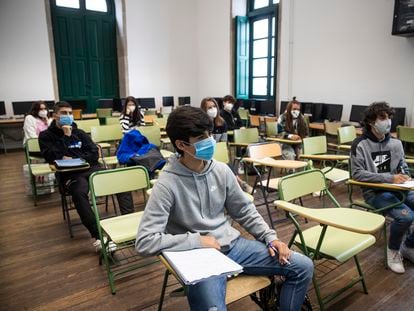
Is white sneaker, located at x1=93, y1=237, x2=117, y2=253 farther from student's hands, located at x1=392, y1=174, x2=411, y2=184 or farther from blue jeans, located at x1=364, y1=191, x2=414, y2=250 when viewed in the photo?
student's hands, located at x1=392, y1=174, x2=411, y2=184

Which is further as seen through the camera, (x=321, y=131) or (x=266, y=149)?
(x=321, y=131)

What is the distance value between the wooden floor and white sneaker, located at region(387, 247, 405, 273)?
50mm

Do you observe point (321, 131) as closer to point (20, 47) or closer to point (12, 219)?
point (12, 219)

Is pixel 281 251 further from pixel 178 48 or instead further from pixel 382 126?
pixel 178 48

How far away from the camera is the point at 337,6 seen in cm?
636

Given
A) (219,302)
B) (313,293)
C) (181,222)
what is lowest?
(313,293)

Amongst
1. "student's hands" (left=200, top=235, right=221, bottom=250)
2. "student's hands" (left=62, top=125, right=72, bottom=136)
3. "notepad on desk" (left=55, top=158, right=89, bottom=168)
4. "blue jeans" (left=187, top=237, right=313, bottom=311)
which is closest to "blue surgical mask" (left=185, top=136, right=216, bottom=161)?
"student's hands" (left=200, top=235, right=221, bottom=250)

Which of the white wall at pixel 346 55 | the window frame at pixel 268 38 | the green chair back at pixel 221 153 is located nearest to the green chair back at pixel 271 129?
the white wall at pixel 346 55

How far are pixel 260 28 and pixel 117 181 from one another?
7310 mm

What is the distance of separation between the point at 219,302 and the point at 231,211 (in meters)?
0.50

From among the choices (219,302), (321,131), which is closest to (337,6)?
(321,131)

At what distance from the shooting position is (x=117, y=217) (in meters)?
2.39

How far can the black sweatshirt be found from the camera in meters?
3.21

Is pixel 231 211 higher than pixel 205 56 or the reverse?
the reverse
